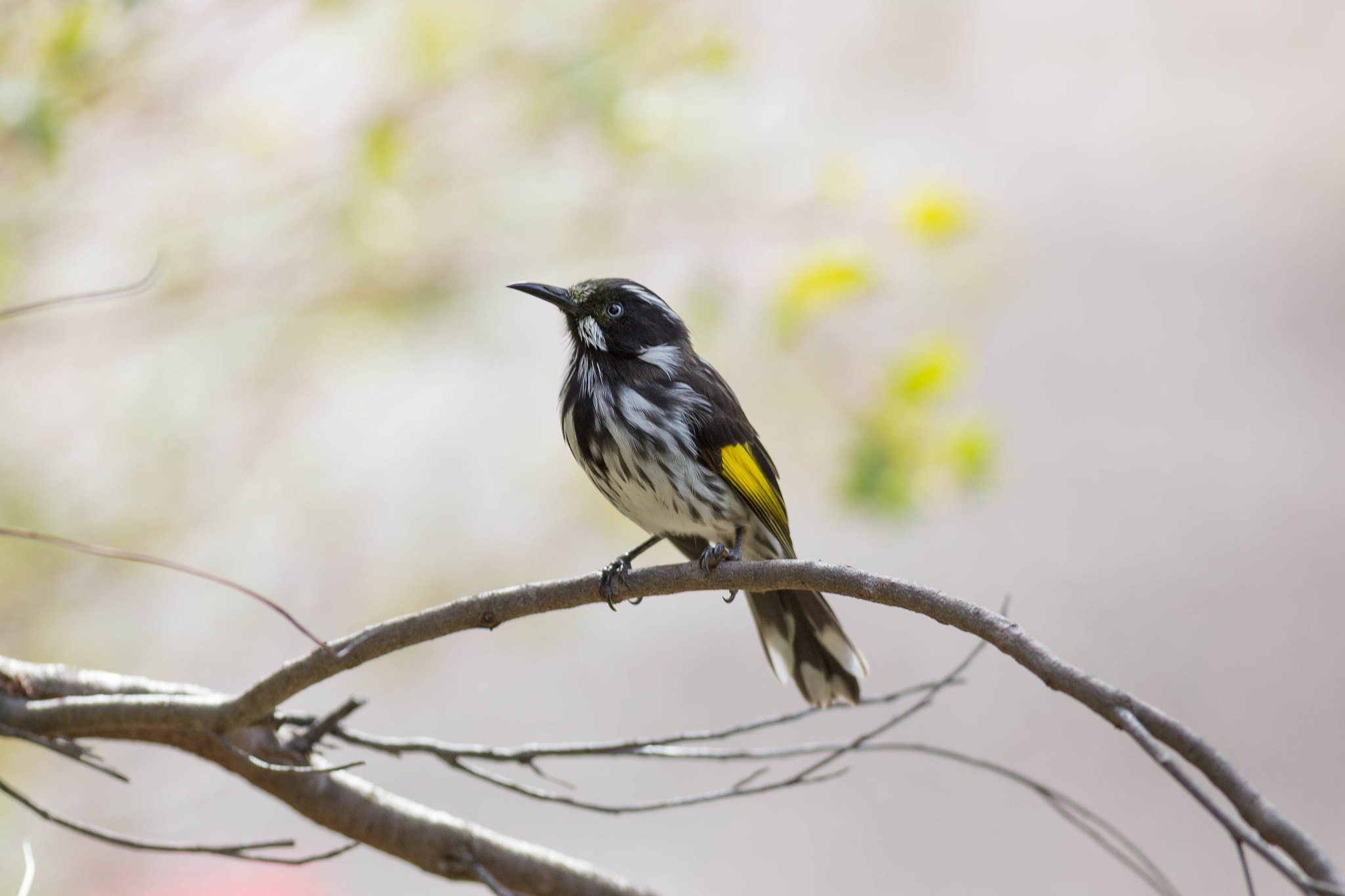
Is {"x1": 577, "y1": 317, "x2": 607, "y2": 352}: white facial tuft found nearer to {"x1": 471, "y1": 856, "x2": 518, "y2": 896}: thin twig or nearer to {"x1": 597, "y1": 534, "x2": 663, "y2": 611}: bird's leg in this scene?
{"x1": 597, "y1": 534, "x2": 663, "y2": 611}: bird's leg

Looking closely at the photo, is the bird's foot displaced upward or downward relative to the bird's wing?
downward

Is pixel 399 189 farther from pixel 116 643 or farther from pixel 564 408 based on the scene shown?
pixel 116 643

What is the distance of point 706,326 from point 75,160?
1.64m

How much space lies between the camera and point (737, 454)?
8.16 ft

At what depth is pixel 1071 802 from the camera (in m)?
1.50

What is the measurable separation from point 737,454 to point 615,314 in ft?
1.33

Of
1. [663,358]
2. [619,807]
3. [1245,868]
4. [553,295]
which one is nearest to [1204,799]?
[1245,868]

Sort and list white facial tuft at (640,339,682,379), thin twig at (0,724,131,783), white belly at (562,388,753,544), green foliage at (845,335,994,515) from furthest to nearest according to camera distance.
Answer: green foliage at (845,335,994,515)
white facial tuft at (640,339,682,379)
white belly at (562,388,753,544)
thin twig at (0,724,131,783)

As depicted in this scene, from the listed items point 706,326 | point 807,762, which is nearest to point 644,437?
point 706,326

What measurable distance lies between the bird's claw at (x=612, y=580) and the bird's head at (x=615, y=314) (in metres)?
0.48

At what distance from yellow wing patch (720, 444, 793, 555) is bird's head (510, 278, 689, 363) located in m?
0.29

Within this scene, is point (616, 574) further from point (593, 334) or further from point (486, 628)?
point (593, 334)

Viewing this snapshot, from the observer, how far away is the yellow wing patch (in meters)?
2.46

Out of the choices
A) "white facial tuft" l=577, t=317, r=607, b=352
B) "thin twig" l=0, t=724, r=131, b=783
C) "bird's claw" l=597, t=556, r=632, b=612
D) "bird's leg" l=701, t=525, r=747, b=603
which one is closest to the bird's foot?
"bird's leg" l=701, t=525, r=747, b=603
